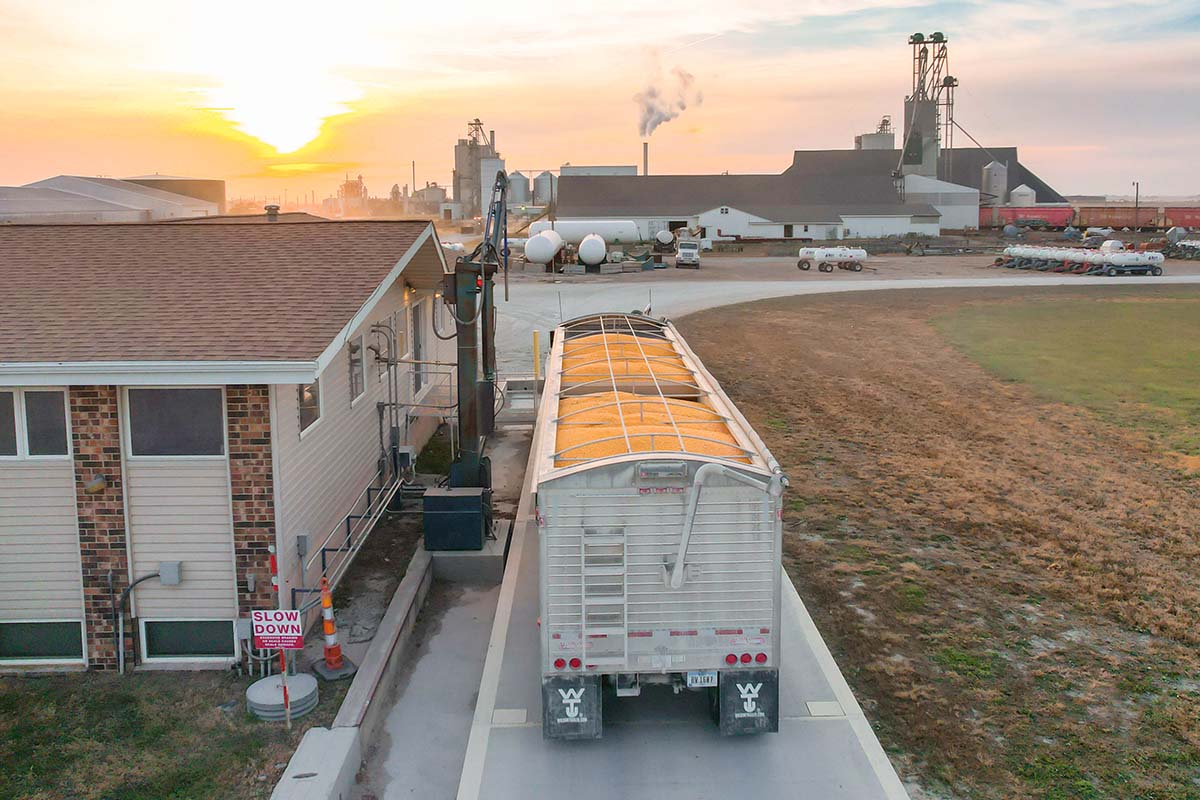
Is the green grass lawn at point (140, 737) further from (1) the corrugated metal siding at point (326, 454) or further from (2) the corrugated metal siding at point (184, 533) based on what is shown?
(1) the corrugated metal siding at point (326, 454)

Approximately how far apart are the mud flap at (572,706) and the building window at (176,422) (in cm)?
466

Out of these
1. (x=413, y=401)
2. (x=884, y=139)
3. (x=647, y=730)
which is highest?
(x=884, y=139)

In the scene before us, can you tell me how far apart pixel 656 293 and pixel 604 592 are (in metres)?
42.9

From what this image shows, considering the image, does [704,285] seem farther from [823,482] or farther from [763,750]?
[763,750]

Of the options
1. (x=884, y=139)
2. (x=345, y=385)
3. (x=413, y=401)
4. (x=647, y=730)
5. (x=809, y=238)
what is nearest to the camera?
(x=647, y=730)

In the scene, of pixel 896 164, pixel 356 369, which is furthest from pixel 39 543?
pixel 896 164

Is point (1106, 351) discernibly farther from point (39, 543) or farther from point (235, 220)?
point (39, 543)

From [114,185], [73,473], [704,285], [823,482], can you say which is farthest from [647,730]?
[114,185]

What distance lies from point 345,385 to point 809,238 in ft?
263

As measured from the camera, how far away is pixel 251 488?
449 inches

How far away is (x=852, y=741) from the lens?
987cm

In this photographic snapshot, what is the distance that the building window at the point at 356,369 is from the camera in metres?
15.7

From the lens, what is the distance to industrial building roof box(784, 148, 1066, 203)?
375 feet

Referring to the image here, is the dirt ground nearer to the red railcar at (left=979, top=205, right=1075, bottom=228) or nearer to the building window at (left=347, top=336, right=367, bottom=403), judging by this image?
the building window at (left=347, top=336, right=367, bottom=403)
